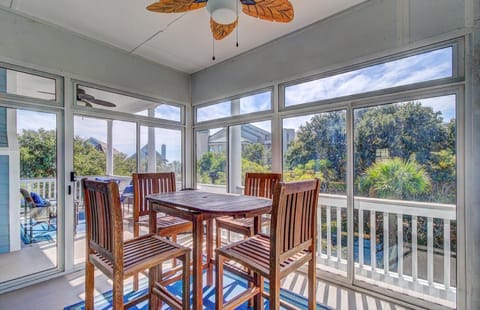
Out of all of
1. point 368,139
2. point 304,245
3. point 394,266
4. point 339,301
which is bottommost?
point 339,301

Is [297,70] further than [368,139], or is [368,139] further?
[297,70]

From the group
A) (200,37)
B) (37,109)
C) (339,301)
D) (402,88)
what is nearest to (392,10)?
(402,88)

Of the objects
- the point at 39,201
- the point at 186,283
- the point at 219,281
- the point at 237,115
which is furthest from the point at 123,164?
the point at 219,281

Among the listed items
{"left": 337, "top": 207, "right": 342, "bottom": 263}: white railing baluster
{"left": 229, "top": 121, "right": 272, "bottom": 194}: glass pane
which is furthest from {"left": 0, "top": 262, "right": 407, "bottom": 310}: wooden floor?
{"left": 229, "top": 121, "right": 272, "bottom": 194}: glass pane

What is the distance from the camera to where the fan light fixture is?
1.74 meters

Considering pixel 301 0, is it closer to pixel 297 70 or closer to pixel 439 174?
pixel 297 70

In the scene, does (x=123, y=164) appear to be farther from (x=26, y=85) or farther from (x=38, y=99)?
(x=26, y=85)

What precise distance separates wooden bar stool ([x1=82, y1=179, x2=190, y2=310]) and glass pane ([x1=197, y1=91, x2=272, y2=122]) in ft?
6.94

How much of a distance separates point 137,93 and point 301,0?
8.08 ft

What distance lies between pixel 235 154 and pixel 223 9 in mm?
2163

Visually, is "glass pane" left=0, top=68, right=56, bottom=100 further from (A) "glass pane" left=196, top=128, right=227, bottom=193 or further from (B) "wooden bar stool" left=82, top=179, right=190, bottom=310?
(A) "glass pane" left=196, top=128, right=227, bottom=193

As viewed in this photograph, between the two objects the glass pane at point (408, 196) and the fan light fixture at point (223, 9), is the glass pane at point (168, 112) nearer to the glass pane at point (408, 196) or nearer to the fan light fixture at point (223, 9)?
the fan light fixture at point (223, 9)

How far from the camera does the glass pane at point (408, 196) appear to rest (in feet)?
6.47

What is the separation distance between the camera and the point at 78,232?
2926mm
